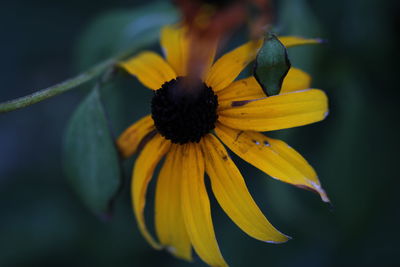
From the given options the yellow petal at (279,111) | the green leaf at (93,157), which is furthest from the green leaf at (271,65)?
the green leaf at (93,157)

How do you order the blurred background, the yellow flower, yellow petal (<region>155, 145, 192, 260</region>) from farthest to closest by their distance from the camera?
the blurred background, yellow petal (<region>155, 145, 192, 260</region>), the yellow flower

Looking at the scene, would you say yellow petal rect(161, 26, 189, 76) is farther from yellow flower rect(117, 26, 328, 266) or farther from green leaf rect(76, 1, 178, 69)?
green leaf rect(76, 1, 178, 69)

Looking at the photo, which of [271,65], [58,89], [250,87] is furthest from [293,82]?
[58,89]

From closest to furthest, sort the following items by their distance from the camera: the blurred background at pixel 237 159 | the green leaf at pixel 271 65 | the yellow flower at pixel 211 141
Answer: the green leaf at pixel 271 65
the yellow flower at pixel 211 141
the blurred background at pixel 237 159

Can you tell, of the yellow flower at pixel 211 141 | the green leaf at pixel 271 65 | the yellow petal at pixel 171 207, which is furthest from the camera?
the yellow petal at pixel 171 207

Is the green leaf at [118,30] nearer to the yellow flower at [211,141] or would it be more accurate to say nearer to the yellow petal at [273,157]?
the yellow flower at [211,141]

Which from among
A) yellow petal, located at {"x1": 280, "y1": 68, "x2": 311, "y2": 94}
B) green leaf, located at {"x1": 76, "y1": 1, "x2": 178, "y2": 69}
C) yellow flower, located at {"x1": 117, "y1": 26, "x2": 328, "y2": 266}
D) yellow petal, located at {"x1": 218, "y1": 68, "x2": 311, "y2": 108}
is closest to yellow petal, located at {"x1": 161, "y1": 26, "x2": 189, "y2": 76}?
yellow flower, located at {"x1": 117, "y1": 26, "x2": 328, "y2": 266}

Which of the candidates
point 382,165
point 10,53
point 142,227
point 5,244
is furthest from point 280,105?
point 10,53
